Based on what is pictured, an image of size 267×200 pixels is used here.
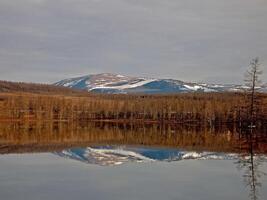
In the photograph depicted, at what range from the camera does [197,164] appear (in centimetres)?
2558

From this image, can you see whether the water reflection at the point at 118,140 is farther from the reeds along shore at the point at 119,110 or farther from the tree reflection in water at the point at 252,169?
the reeds along shore at the point at 119,110

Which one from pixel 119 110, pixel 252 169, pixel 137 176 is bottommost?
pixel 119 110

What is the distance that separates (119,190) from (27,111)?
130022mm

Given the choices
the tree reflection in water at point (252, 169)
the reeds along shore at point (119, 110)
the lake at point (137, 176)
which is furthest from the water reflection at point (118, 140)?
the reeds along shore at point (119, 110)

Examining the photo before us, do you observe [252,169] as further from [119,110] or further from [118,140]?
[119,110]

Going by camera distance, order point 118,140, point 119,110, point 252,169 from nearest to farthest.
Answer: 1. point 252,169
2. point 118,140
3. point 119,110

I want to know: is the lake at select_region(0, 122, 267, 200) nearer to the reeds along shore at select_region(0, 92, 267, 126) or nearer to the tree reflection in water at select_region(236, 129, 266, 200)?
the tree reflection in water at select_region(236, 129, 266, 200)

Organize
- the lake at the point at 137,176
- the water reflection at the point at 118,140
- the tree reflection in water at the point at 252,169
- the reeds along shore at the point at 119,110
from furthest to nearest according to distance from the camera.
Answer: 1. the reeds along shore at the point at 119,110
2. the water reflection at the point at 118,140
3. the tree reflection in water at the point at 252,169
4. the lake at the point at 137,176

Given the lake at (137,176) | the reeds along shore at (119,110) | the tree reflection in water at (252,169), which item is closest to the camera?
the lake at (137,176)

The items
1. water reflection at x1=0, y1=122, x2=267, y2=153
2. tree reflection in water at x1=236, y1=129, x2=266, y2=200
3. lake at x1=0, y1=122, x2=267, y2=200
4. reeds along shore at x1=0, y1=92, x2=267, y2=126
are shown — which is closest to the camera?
lake at x1=0, y1=122, x2=267, y2=200

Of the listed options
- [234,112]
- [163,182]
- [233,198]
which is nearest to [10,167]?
[163,182]

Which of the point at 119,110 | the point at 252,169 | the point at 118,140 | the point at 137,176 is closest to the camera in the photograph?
the point at 137,176

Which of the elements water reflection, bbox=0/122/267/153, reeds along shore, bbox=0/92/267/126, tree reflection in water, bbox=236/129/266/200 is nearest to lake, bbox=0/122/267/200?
tree reflection in water, bbox=236/129/266/200

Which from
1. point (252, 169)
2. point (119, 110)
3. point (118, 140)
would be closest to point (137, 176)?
point (252, 169)
